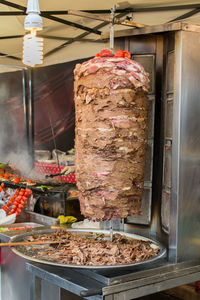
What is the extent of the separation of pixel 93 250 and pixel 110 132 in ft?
2.34

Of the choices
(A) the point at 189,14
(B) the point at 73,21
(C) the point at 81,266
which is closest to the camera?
(C) the point at 81,266

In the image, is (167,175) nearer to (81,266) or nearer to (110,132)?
(110,132)

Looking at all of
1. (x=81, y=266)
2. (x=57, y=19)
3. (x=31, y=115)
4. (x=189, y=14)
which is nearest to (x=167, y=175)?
(x=81, y=266)

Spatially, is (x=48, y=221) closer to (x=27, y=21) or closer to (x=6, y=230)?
(x=6, y=230)

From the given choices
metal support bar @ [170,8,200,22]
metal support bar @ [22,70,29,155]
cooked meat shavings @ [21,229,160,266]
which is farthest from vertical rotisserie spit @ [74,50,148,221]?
metal support bar @ [22,70,29,155]

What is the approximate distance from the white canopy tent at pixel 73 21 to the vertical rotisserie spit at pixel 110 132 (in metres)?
1.72

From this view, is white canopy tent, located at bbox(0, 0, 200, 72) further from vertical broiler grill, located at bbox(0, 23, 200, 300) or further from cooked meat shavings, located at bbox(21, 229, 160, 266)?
cooked meat shavings, located at bbox(21, 229, 160, 266)

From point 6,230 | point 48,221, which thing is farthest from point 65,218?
point 6,230

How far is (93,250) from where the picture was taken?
238cm

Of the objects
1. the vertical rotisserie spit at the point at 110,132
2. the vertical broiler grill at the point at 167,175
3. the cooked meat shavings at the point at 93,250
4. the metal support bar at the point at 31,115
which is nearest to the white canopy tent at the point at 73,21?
the metal support bar at the point at 31,115

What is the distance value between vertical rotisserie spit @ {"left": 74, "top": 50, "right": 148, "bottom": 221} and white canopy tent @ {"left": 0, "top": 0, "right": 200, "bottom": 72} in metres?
1.72

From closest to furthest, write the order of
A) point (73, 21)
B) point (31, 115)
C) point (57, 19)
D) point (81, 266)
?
point (81, 266) < point (57, 19) < point (73, 21) < point (31, 115)

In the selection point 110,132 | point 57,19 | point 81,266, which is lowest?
point 81,266

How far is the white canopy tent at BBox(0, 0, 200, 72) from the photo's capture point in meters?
4.84
